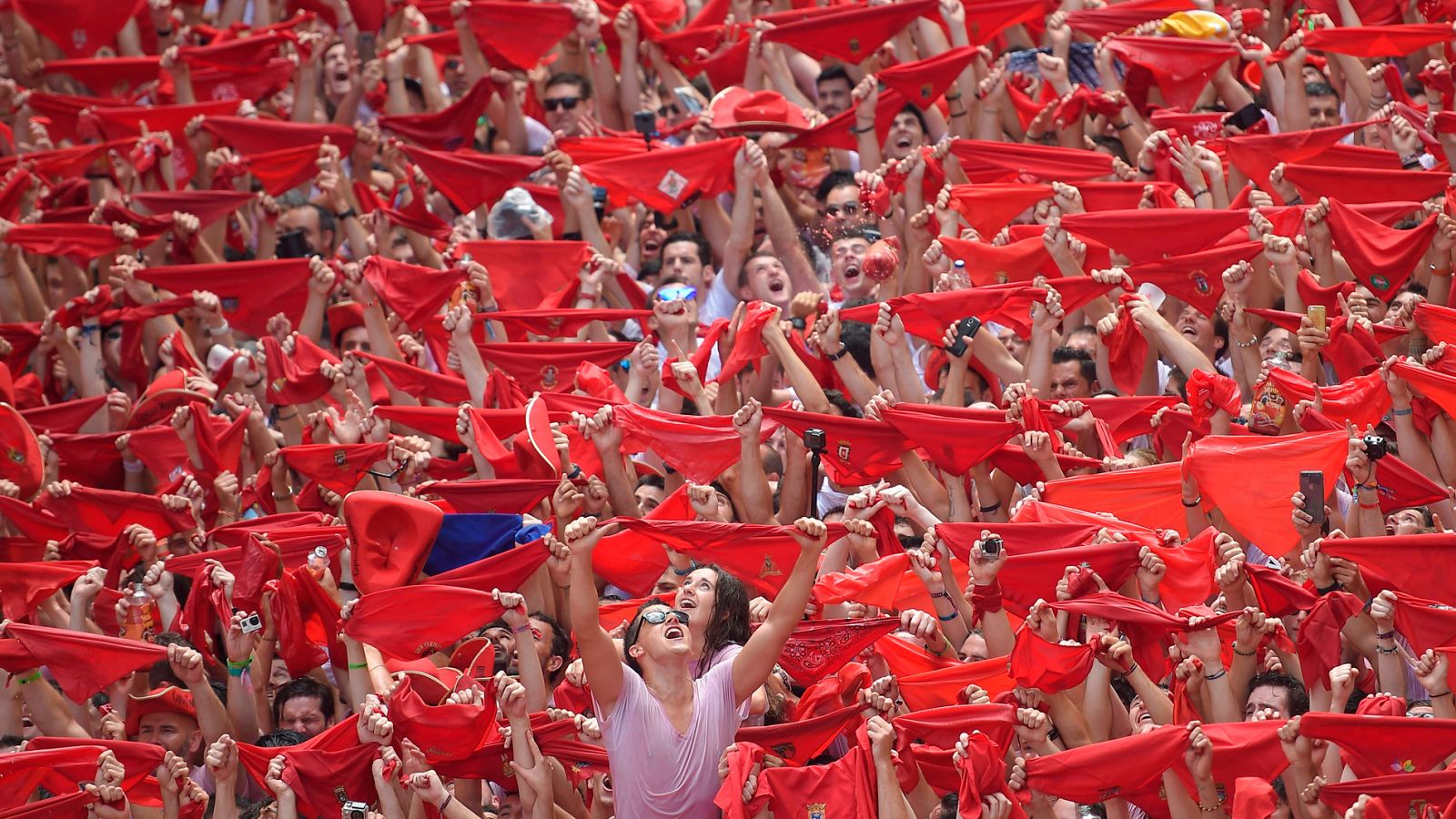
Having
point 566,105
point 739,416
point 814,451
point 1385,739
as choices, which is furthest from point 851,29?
point 1385,739

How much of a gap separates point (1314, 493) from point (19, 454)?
4.82 m

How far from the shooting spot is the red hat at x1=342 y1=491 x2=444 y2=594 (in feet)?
20.7

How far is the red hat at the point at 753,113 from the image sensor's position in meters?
8.73

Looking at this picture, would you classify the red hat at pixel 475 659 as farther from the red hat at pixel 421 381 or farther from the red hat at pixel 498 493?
the red hat at pixel 421 381

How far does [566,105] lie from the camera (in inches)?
379

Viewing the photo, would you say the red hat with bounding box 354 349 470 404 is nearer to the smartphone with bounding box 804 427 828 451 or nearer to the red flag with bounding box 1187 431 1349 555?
the smartphone with bounding box 804 427 828 451

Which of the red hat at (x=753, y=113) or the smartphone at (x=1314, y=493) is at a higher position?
the red hat at (x=753, y=113)

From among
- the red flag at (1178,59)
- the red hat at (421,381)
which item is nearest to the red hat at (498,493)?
the red hat at (421,381)

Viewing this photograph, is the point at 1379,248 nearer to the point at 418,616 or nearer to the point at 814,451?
the point at 814,451

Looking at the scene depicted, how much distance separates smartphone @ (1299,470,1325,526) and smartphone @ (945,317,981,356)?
150 centimetres

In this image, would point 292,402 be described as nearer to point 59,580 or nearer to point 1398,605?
point 59,580

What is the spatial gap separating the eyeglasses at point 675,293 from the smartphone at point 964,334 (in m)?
1.15

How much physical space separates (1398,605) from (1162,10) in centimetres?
423

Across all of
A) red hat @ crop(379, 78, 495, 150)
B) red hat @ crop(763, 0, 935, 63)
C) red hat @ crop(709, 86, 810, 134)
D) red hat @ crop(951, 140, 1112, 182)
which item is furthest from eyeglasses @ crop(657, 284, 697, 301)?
red hat @ crop(379, 78, 495, 150)
